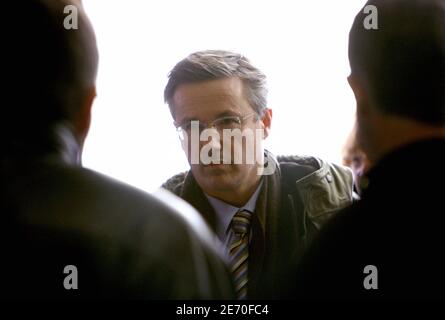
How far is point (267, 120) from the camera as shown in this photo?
1.51m

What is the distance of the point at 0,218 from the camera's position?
0.73 m

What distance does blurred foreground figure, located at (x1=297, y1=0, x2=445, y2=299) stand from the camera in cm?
76

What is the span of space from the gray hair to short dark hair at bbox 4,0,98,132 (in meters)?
0.59

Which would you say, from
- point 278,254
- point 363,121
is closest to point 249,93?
point 278,254

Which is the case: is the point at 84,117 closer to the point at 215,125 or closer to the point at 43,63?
the point at 43,63

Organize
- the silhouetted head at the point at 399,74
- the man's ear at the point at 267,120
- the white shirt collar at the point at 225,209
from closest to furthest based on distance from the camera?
1. the silhouetted head at the point at 399,74
2. the white shirt collar at the point at 225,209
3. the man's ear at the point at 267,120

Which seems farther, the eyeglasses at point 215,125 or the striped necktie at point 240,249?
the eyeglasses at point 215,125

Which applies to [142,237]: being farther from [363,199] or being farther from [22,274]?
[363,199]

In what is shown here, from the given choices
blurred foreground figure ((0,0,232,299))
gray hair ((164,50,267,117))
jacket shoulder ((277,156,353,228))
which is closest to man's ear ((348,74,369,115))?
blurred foreground figure ((0,0,232,299))

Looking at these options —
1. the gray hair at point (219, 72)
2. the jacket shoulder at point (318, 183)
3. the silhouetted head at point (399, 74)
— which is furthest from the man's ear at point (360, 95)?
the gray hair at point (219, 72)

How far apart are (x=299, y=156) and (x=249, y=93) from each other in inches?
7.9

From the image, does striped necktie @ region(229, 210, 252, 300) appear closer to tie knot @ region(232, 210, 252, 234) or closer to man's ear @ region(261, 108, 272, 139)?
tie knot @ region(232, 210, 252, 234)

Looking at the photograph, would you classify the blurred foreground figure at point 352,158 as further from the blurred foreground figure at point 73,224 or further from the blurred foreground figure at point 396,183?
the blurred foreground figure at point 73,224

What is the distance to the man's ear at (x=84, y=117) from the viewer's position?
0.79 meters
